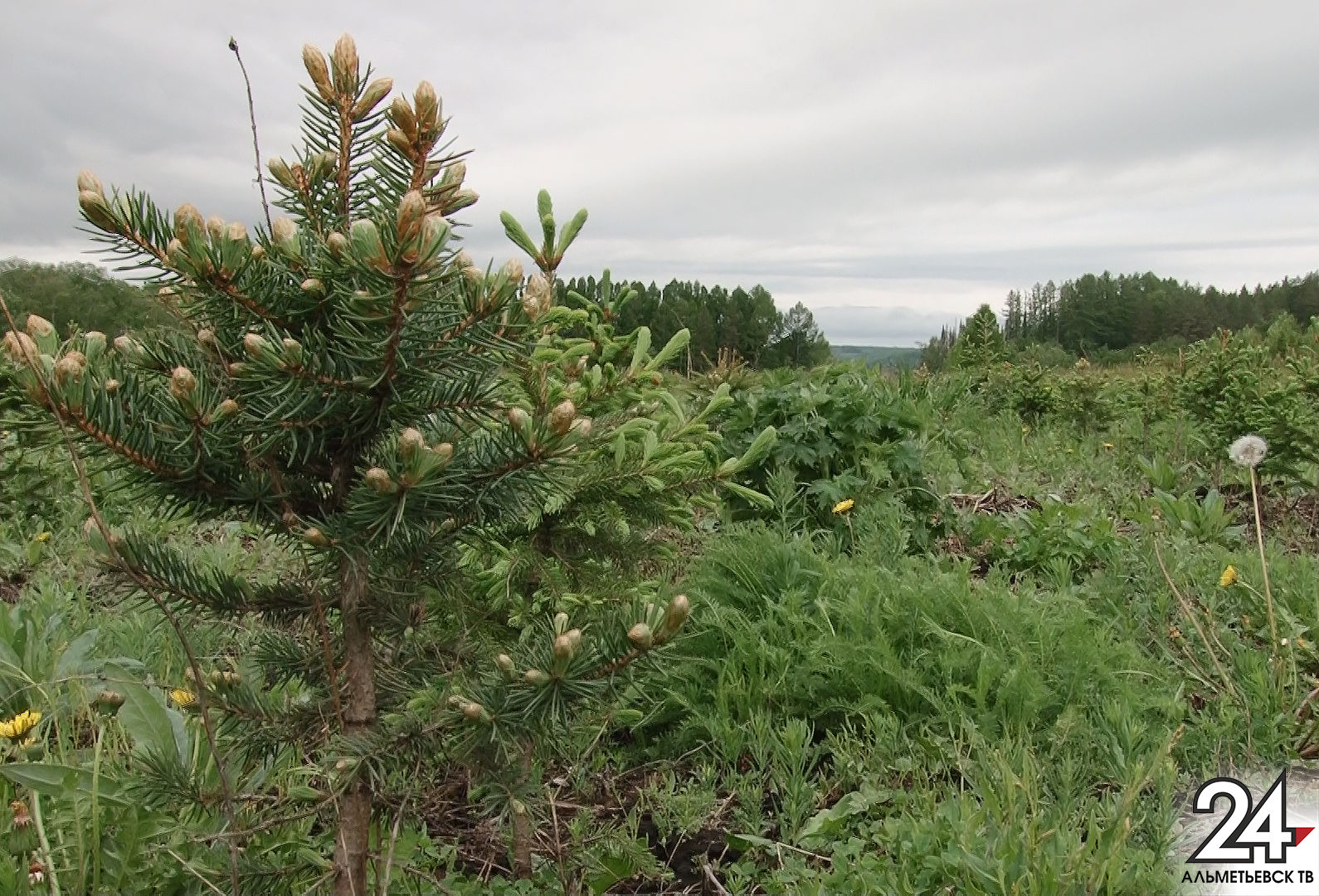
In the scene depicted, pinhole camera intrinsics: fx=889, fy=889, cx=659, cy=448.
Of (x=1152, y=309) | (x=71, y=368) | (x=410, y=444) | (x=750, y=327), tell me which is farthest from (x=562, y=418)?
(x=1152, y=309)

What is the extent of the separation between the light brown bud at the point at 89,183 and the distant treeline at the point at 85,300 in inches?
6.4

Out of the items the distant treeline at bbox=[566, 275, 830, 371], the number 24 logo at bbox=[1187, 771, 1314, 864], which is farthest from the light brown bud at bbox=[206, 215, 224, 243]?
the distant treeline at bbox=[566, 275, 830, 371]

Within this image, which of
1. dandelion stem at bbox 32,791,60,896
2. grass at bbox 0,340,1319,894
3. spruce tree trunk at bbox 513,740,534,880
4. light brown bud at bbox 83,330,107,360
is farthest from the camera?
spruce tree trunk at bbox 513,740,534,880

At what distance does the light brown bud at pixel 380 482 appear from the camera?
4.14 ft

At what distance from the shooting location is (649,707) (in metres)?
2.94

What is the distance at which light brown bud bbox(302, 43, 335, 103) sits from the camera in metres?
1.44

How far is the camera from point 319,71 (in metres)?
1.46

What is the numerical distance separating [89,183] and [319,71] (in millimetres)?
419

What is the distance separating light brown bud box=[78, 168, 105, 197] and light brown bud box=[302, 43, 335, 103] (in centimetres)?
40

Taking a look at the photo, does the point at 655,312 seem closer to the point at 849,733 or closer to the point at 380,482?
the point at 849,733

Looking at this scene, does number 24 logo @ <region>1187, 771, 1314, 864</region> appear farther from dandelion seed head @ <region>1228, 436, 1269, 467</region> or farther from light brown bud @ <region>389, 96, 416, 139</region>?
light brown bud @ <region>389, 96, 416, 139</region>

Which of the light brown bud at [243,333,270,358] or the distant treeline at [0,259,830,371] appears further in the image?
the distant treeline at [0,259,830,371]

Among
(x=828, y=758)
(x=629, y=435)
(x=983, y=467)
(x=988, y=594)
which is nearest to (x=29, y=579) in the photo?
(x=629, y=435)

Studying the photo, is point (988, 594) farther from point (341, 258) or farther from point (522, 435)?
point (341, 258)
